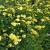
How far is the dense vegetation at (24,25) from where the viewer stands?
151 inches

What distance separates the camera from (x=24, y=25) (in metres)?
4.27

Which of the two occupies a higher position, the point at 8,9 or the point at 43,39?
the point at 8,9

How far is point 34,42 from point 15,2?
1.72 m

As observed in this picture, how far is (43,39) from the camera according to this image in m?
4.05

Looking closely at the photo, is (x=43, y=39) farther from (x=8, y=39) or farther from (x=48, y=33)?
(x=8, y=39)

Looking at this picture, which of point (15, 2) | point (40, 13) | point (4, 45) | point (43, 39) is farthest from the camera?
point (15, 2)

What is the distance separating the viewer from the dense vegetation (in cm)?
383

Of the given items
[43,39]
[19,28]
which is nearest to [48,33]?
[43,39]

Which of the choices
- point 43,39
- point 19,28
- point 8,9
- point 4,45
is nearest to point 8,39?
point 4,45

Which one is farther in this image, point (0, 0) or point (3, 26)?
point (0, 0)

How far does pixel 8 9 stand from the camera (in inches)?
191

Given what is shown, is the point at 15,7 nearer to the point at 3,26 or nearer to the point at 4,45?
the point at 3,26

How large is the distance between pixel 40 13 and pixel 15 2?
803 millimetres

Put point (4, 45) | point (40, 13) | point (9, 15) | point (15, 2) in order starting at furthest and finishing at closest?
point (15, 2)
point (40, 13)
point (9, 15)
point (4, 45)
